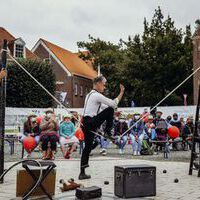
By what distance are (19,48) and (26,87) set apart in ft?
31.2

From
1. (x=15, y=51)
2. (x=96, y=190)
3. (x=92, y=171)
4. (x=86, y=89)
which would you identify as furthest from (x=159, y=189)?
(x=86, y=89)

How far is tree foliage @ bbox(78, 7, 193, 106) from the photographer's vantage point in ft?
141

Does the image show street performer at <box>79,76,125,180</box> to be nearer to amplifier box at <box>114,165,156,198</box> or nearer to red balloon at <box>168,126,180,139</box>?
amplifier box at <box>114,165,156,198</box>

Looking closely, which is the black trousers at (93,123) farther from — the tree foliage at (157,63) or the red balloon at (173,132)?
the tree foliage at (157,63)

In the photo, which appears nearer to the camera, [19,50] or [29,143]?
[29,143]

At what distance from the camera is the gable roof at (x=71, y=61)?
2168 inches

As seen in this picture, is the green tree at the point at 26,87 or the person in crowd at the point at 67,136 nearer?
the person in crowd at the point at 67,136

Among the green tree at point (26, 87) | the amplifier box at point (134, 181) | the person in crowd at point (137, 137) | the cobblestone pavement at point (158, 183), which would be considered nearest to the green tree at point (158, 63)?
the green tree at point (26, 87)

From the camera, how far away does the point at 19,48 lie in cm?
4872

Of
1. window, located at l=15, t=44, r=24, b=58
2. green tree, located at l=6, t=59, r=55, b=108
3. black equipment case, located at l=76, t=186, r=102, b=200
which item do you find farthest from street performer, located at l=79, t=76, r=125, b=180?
window, located at l=15, t=44, r=24, b=58

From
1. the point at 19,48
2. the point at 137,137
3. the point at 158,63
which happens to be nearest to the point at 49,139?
the point at 137,137

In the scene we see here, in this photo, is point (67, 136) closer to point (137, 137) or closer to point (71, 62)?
point (137, 137)

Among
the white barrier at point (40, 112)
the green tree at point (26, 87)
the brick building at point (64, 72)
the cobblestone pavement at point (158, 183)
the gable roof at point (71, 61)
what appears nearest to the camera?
the cobblestone pavement at point (158, 183)

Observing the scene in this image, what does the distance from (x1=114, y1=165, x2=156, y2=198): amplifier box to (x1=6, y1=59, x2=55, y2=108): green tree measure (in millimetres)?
34431
